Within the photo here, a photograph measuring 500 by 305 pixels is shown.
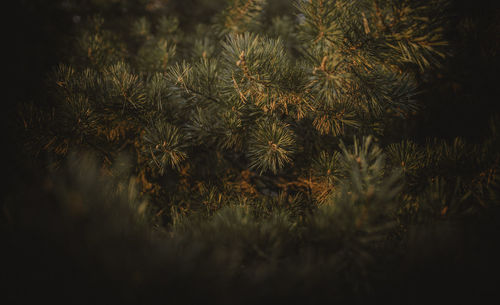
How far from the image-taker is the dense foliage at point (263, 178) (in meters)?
0.23

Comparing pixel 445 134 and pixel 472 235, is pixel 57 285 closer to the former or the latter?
pixel 472 235

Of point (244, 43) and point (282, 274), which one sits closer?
point (282, 274)

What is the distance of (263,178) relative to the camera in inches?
21.7

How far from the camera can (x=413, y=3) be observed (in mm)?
302

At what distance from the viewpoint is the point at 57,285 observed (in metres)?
0.21

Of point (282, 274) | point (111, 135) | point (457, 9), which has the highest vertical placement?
point (457, 9)

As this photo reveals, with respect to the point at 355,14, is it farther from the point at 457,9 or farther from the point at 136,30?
the point at 136,30

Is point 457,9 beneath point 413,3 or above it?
above

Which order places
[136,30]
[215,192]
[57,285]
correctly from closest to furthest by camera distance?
[57,285] → [215,192] → [136,30]

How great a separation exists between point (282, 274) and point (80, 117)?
43cm

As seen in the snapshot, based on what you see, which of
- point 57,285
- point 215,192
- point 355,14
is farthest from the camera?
point 215,192

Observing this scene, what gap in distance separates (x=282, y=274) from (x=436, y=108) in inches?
22.8

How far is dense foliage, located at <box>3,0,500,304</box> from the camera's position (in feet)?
0.75

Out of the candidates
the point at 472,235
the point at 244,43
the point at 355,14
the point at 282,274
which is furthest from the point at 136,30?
the point at 472,235
